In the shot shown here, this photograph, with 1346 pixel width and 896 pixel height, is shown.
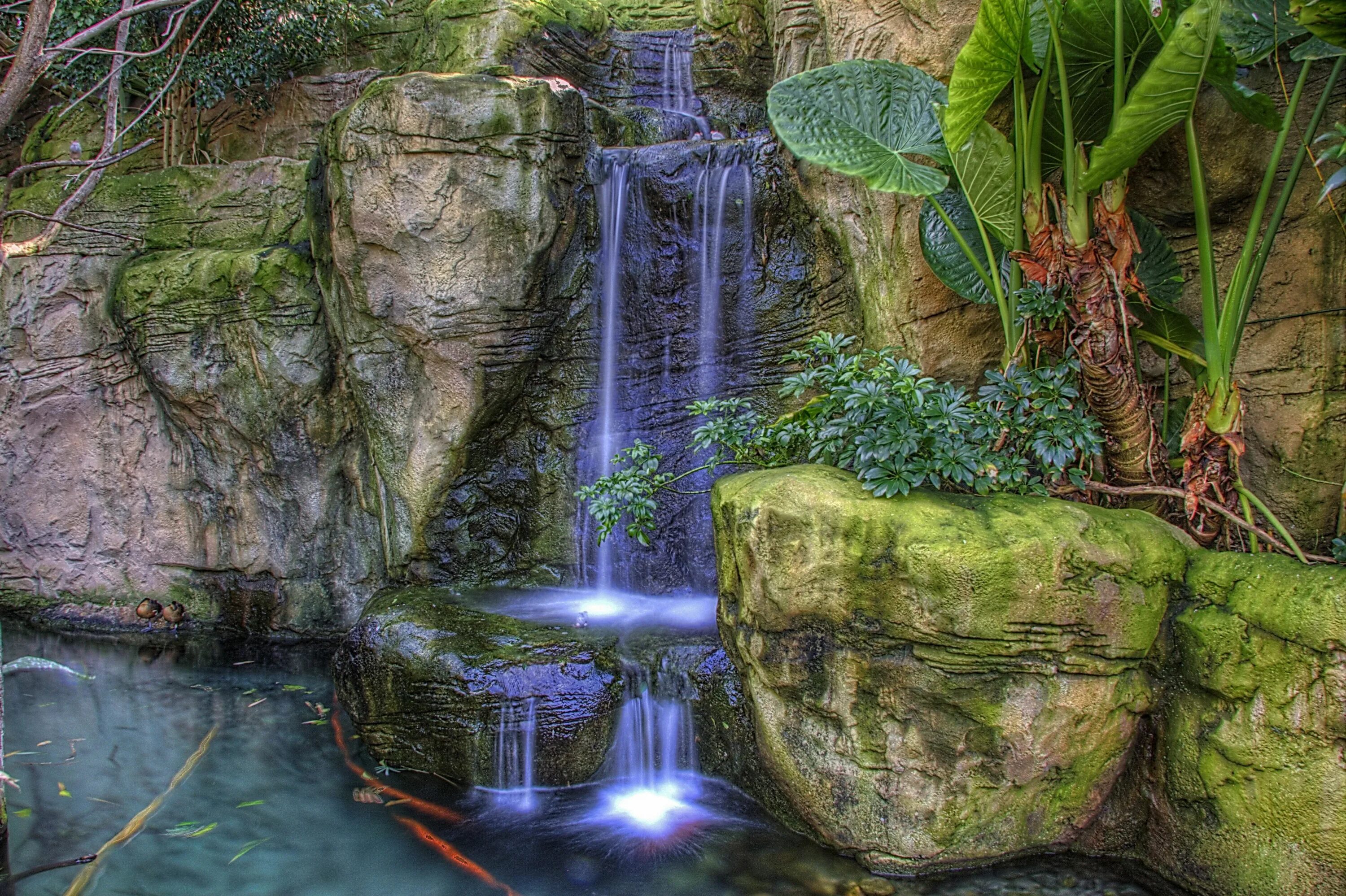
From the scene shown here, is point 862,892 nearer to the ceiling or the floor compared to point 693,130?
nearer to the floor

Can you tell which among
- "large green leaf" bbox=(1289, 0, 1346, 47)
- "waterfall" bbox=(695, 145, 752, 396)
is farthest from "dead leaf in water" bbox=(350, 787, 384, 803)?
"large green leaf" bbox=(1289, 0, 1346, 47)

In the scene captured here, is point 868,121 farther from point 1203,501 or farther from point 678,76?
point 678,76

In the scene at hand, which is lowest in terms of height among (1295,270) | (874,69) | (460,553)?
(460,553)

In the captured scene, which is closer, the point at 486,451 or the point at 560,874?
the point at 560,874

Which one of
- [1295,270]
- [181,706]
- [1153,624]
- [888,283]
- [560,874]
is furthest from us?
[181,706]

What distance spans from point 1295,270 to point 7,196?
5.33 meters

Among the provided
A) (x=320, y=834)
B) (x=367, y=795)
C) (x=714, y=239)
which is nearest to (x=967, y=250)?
(x=714, y=239)

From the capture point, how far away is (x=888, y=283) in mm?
4746

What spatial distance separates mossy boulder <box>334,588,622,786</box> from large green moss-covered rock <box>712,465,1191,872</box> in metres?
1.03

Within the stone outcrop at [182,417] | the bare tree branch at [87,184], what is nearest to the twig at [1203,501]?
the bare tree branch at [87,184]

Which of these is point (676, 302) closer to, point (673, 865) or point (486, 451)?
point (486, 451)

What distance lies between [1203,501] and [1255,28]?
1.94m

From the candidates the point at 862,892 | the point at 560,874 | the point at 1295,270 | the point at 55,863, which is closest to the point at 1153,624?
the point at 862,892

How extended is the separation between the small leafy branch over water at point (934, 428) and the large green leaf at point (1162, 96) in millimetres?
818
